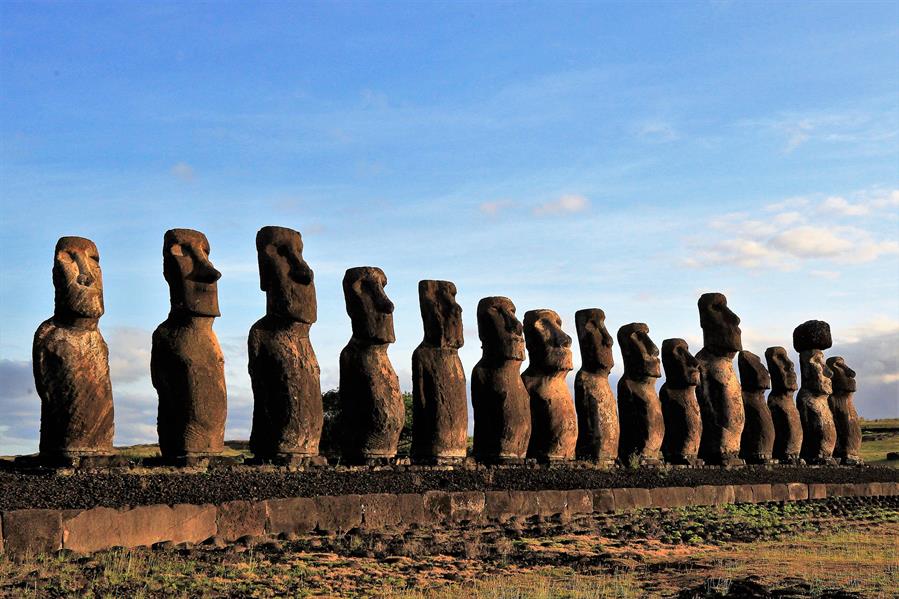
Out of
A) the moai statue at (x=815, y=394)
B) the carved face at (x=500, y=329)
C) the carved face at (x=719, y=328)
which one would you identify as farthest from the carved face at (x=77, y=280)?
the moai statue at (x=815, y=394)

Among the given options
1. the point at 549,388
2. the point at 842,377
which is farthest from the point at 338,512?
the point at 842,377

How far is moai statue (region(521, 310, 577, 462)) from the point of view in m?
16.9

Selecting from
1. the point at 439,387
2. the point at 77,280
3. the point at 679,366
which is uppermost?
the point at 77,280

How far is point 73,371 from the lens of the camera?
11898 millimetres

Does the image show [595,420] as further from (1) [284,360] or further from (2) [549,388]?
(1) [284,360]

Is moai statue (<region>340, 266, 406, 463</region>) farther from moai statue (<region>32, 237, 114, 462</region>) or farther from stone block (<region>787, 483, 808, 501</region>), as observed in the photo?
stone block (<region>787, 483, 808, 501</region>)

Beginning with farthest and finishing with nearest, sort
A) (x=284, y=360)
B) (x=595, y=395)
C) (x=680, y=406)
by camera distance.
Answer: (x=680, y=406) → (x=595, y=395) → (x=284, y=360)

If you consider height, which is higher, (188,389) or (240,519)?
(188,389)

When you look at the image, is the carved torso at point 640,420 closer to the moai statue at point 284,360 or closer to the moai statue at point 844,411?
the moai statue at point 284,360

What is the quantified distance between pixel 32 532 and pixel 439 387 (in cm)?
770

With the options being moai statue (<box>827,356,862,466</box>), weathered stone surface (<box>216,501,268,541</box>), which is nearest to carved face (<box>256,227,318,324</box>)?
weathered stone surface (<box>216,501,268,541</box>)

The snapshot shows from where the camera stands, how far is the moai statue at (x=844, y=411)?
25531 millimetres

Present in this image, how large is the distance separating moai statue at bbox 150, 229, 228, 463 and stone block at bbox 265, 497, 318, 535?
2.62m

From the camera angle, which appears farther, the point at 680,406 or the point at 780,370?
the point at 780,370
